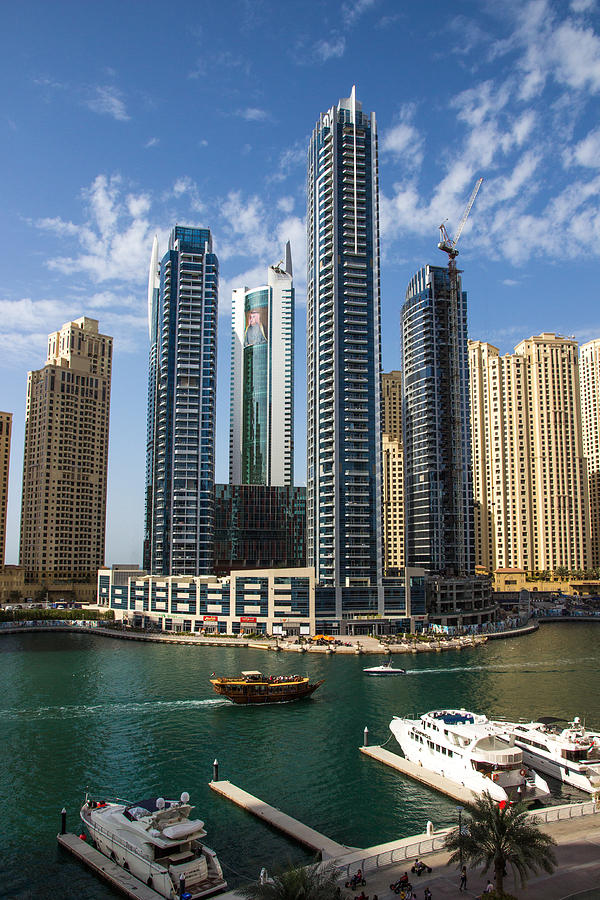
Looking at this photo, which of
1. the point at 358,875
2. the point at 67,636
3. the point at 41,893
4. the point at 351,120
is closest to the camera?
the point at 358,875

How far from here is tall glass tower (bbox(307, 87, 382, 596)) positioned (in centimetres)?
16862

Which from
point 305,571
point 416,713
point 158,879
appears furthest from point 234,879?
point 305,571

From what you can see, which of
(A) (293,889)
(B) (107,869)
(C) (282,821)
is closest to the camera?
(A) (293,889)

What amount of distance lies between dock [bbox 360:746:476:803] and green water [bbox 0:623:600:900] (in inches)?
35.2

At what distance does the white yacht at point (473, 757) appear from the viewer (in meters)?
55.3

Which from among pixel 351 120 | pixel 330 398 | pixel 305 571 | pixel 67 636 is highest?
pixel 351 120

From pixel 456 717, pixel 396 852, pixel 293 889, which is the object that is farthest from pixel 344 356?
pixel 293 889

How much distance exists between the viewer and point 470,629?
556 feet

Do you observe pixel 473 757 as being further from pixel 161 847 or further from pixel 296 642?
pixel 296 642

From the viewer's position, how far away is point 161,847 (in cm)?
4225

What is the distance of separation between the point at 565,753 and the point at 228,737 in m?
33.8

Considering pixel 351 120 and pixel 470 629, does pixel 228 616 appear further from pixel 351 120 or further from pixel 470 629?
pixel 351 120

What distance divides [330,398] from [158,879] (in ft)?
457

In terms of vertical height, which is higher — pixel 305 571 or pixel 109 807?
pixel 305 571
